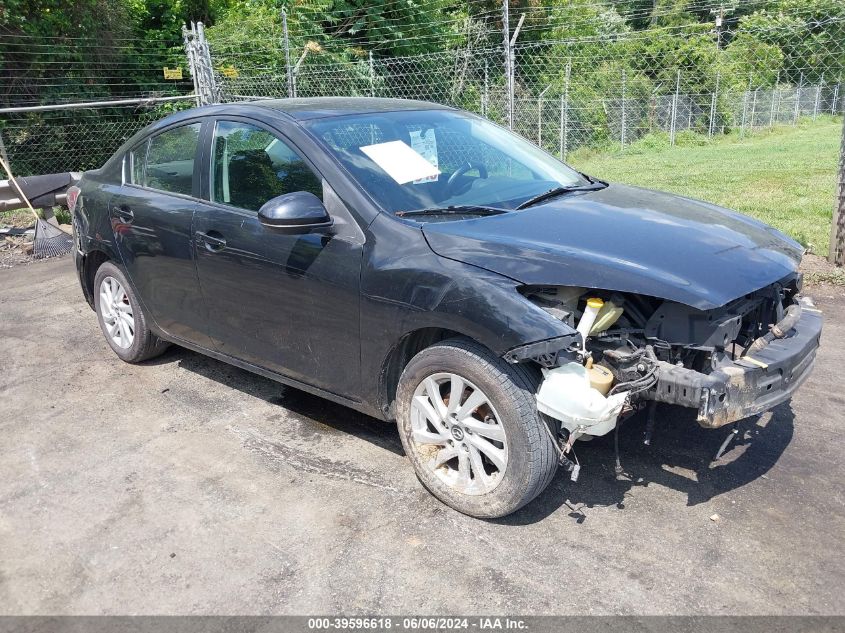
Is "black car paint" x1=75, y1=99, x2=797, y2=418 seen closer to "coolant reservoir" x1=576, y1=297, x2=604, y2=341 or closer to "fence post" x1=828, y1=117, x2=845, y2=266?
"coolant reservoir" x1=576, y1=297, x2=604, y2=341

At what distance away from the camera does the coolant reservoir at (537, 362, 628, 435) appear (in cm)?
282

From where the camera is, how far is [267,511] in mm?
3355

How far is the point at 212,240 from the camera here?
13.1 ft

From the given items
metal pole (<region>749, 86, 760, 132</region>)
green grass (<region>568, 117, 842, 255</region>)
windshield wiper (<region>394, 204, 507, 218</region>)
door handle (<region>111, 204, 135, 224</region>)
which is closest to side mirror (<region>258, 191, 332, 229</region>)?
windshield wiper (<region>394, 204, 507, 218</region>)

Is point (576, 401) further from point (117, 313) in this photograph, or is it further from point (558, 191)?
point (117, 313)

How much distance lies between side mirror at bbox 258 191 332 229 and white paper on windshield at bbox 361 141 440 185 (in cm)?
43

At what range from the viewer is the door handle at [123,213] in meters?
4.58

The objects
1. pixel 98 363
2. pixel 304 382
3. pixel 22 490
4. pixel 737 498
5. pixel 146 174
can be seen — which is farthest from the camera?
pixel 98 363

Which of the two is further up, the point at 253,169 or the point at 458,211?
the point at 253,169

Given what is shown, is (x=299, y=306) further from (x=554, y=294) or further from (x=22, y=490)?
(x=22, y=490)

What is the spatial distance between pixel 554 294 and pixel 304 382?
1476 millimetres

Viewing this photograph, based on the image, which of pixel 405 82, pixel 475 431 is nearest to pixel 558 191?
pixel 475 431

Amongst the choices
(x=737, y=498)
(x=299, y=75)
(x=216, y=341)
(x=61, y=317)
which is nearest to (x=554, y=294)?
(x=737, y=498)

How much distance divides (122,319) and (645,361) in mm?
3643
